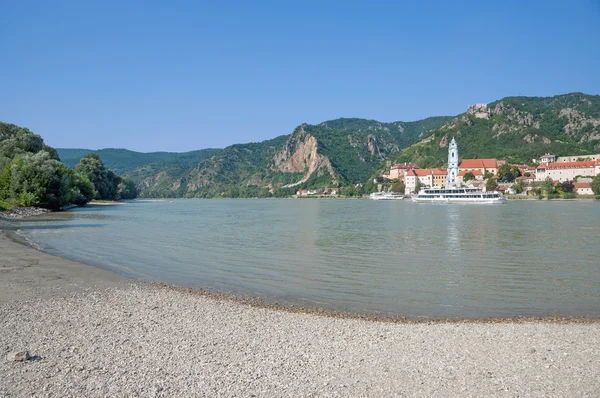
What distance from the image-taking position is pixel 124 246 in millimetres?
26469

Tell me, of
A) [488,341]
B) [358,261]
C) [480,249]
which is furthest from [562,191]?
[488,341]

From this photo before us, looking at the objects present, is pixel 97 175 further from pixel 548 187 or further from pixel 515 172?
pixel 515 172

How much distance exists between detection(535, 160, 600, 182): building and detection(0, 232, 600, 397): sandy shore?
15218cm

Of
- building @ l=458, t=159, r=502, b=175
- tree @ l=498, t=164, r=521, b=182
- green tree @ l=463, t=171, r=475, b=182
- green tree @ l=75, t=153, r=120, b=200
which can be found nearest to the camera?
green tree @ l=75, t=153, r=120, b=200

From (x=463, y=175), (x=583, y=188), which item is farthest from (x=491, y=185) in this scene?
(x=463, y=175)

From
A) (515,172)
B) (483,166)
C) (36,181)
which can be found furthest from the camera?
(483,166)

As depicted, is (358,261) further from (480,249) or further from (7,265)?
(7,265)

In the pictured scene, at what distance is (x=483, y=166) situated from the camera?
173 metres

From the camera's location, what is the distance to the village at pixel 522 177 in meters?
126

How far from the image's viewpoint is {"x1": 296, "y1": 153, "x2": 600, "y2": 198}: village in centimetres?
12569

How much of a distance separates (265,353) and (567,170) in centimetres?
16030

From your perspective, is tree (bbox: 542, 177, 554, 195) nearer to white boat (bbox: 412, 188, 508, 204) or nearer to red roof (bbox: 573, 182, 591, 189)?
red roof (bbox: 573, 182, 591, 189)

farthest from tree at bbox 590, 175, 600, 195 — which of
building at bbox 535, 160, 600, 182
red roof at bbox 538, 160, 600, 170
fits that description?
red roof at bbox 538, 160, 600, 170

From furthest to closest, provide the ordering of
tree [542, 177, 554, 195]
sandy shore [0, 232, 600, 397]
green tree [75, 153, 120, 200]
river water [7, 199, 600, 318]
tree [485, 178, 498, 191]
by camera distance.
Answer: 1. tree [485, 178, 498, 191]
2. tree [542, 177, 554, 195]
3. green tree [75, 153, 120, 200]
4. river water [7, 199, 600, 318]
5. sandy shore [0, 232, 600, 397]
